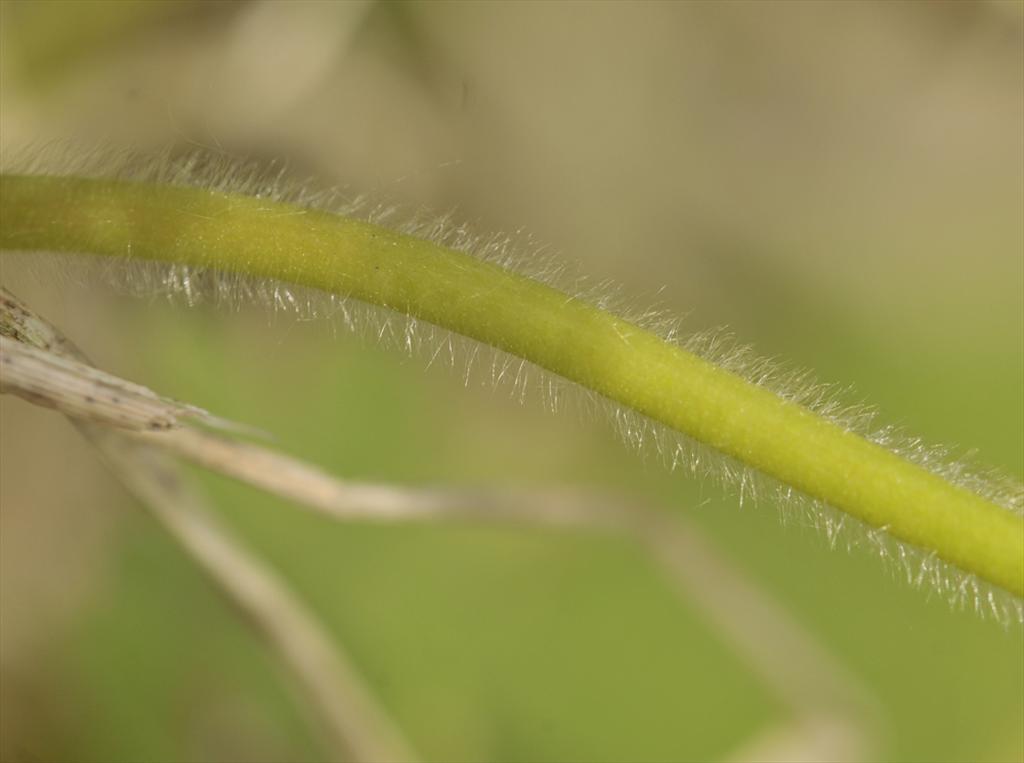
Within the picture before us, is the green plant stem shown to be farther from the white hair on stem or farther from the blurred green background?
the blurred green background

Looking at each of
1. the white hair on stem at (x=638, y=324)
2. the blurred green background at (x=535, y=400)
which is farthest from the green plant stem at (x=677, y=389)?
the blurred green background at (x=535, y=400)

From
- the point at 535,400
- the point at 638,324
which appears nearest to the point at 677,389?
the point at 638,324

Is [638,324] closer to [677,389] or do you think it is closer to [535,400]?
[677,389]

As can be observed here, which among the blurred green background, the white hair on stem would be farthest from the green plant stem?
the blurred green background

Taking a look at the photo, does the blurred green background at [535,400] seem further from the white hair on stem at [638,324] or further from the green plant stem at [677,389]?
the green plant stem at [677,389]

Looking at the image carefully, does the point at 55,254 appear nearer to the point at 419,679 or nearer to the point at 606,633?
the point at 419,679

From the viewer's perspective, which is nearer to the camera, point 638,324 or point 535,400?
point 638,324

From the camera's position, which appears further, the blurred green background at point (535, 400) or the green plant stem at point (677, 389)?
the blurred green background at point (535, 400)

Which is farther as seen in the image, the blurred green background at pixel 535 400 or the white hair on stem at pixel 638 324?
the blurred green background at pixel 535 400

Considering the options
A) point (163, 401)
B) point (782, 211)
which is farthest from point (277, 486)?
point (782, 211)
